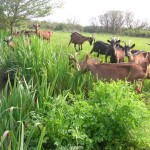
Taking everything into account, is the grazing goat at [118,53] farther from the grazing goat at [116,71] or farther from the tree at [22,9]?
the tree at [22,9]

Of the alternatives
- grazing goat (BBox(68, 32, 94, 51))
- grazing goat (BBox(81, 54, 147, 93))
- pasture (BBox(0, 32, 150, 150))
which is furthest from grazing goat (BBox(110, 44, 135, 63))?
grazing goat (BBox(68, 32, 94, 51))

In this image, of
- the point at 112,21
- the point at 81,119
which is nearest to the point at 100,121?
the point at 81,119

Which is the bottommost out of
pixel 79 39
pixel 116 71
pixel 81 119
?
pixel 79 39

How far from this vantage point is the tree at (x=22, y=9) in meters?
19.8

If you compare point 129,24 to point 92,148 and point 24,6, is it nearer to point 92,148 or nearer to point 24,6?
point 24,6

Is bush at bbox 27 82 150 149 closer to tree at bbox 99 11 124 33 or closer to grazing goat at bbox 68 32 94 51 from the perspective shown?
grazing goat at bbox 68 32 94 51

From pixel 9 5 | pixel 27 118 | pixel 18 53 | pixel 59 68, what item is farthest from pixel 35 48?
pixel 9 5

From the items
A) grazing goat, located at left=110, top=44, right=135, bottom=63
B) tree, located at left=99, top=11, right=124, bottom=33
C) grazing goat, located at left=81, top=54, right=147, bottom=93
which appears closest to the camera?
grazing goat, located at left=81, top=54, right=147, bottom=93

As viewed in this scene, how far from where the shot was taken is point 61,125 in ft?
12.3

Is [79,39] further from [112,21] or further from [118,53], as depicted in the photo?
[112,21]

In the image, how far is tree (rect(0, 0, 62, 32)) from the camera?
19750 mm

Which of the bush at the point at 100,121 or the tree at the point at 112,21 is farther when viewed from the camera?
the tree at the point at 112,21

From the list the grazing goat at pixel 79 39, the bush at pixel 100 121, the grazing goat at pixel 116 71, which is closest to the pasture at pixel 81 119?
the bush at pixel 100 121

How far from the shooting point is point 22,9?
20125 millimetres
